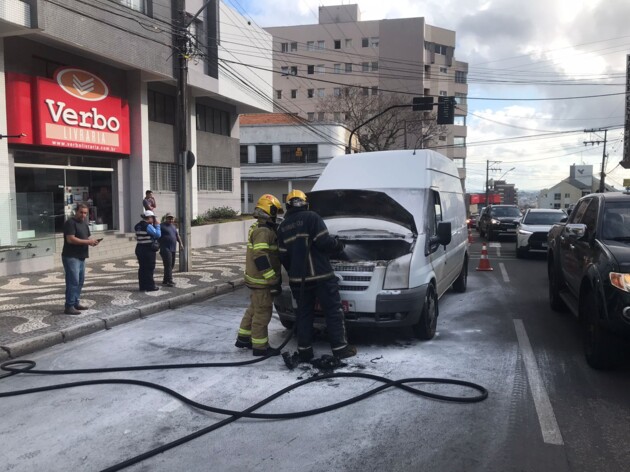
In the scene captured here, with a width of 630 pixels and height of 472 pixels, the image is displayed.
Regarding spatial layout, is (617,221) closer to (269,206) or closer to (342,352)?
(342,352)

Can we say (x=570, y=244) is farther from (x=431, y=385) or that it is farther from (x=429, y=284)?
(x=431, y=385)

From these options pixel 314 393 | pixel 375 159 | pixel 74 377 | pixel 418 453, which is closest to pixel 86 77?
pixel 375 159

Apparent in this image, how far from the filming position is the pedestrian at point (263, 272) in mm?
5887

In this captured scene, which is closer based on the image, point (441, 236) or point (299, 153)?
point (441, 236)

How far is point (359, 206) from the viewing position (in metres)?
7.22

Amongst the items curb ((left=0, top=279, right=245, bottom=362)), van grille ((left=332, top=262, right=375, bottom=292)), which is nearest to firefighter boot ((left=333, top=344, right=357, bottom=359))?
van grille ((left=332, top=262, right=375, bottom=292))

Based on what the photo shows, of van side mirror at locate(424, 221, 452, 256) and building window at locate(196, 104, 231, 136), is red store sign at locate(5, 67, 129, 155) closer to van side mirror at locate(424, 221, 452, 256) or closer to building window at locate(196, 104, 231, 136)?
building window at locate(196, 104, 231, 136)

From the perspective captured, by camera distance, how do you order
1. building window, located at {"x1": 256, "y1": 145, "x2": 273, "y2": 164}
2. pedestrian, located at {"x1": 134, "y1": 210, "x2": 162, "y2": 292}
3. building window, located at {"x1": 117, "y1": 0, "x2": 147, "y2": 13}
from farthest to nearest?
1. building window, located at {"x1": 256, "y1": 145, "x2": 273, "y2": 164}
2. building window, located at {"x1": 117, "y1": 0, "x2": 147, "y2": 13}
3. pedestrian, located at {"x1": 134, "y1": 210, "x2": 162, "y2": 292}

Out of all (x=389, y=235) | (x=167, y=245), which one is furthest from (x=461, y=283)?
(x=167, y=245)

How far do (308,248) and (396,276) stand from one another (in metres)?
1.14

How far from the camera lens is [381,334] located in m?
6.84

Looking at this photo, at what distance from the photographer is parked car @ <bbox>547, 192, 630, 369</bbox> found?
4.89 meters

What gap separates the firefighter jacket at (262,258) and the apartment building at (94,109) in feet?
22.3

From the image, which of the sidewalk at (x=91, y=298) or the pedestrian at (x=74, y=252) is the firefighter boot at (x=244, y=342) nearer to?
the sidewalk at (x=91, y=298)
